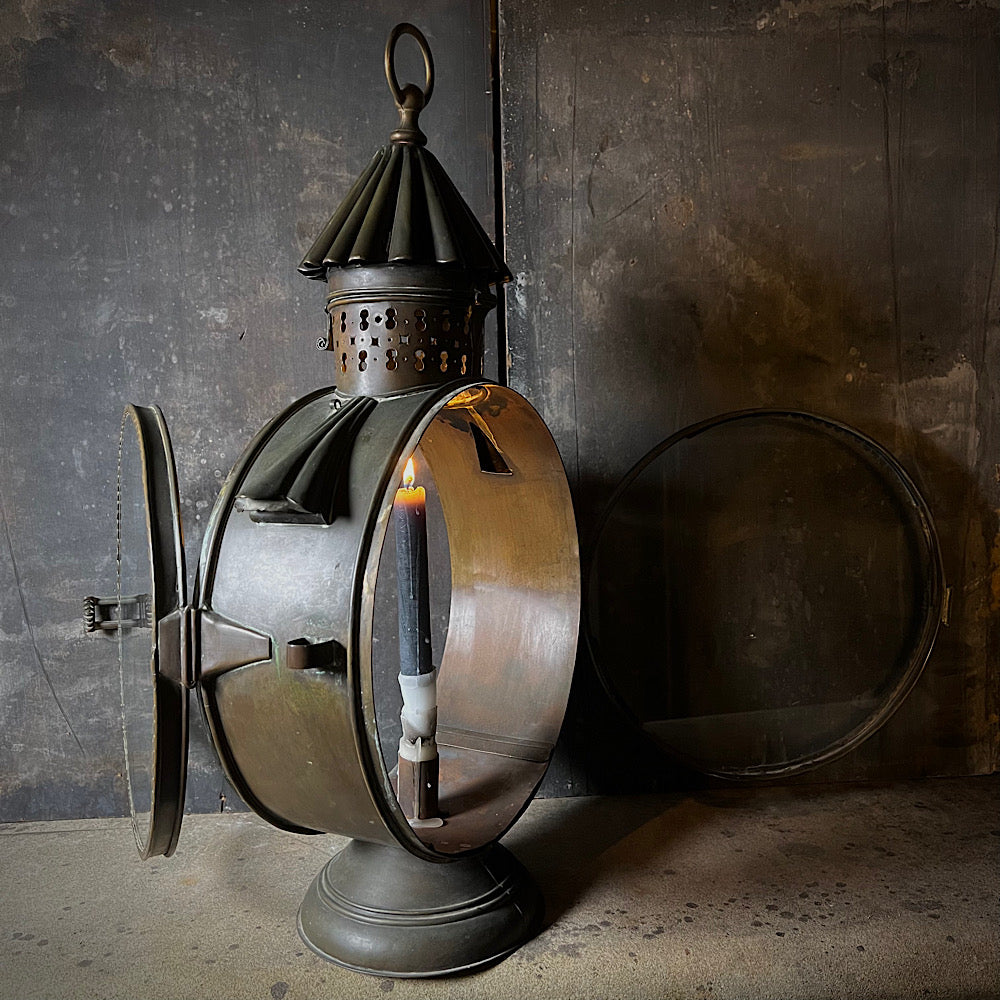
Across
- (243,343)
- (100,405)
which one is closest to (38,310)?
(100,405)

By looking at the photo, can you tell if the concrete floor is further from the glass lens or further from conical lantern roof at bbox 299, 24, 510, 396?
conical lantern roof at bbox 299, 24, 510, 396

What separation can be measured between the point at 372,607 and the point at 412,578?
1.00 feet

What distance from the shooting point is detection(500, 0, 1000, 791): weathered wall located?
175 cm

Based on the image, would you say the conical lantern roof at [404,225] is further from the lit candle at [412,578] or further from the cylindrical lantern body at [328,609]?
the lit candle at [412,578]

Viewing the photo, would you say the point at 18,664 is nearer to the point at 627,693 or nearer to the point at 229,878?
the point at 229,878

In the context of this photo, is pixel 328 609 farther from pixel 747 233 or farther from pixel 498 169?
pixel 747 233

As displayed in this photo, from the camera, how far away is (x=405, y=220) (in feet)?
4.11

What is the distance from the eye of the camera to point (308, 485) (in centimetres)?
111

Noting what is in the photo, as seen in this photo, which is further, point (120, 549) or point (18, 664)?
point (18, 664)

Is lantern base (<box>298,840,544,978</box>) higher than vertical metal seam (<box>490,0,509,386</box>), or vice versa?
vertical metal seam (<box>490,0,509,386</box>)

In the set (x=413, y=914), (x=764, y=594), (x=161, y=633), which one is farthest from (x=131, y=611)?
(x=764, y=594)

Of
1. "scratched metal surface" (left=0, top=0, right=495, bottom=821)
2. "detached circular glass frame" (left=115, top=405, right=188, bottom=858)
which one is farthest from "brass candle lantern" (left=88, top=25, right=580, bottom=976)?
"scratched metal surface" (left=0, top=0, right=495, bottom=821)

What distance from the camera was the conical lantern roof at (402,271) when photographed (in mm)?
1253

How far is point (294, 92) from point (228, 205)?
25 centimetres
